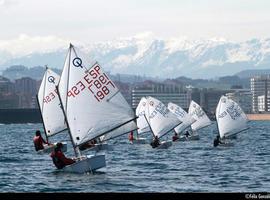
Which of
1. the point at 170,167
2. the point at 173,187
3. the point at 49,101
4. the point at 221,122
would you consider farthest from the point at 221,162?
the point at 221,122

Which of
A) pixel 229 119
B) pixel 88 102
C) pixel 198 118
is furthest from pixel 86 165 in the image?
pixel 198 118

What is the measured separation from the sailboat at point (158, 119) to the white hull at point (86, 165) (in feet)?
138

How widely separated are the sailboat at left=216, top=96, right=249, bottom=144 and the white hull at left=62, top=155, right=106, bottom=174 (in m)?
43.6

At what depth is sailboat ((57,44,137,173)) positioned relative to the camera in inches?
1762

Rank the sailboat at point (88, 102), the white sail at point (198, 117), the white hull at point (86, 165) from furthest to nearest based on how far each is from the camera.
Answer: the white sail at point (198, 117) → the sailboat at point (88, 102) → the white hull at point (86, 165)

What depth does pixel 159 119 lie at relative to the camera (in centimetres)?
8662

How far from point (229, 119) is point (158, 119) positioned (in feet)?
24.8

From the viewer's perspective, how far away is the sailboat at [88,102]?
147 ft

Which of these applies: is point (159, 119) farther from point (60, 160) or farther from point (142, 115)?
point (60, 160)

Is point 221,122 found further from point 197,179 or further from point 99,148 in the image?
point 197,179

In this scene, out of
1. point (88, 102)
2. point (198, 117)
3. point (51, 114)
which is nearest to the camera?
point (88, 102)

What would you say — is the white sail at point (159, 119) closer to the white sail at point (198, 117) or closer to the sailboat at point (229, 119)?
the sailboat at point (229, 119)

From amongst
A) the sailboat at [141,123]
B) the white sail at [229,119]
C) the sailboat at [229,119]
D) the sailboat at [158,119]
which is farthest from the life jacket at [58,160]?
the sailboat at [141,123]
